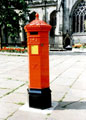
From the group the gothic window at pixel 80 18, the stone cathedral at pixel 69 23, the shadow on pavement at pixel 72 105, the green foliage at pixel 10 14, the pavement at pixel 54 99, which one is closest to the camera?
the pavement at pixel 54 99

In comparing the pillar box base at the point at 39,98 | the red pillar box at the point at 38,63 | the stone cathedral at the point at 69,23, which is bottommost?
the pillar box base at the point at 39,98

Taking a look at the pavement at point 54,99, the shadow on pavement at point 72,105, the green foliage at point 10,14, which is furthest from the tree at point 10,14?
the shadow on pavement at point 72,105

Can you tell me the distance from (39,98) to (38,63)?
0.70 metres

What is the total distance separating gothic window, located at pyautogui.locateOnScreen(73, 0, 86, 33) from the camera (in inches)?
1262

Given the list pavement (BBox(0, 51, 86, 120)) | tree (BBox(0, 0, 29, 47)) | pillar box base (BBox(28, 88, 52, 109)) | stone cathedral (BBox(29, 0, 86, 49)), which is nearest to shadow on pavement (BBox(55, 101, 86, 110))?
pavement (BBox(0, 51, 86, 120))

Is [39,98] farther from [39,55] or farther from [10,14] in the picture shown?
[10,14]

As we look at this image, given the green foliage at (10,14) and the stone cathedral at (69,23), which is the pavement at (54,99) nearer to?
the green foliage at (10,14)

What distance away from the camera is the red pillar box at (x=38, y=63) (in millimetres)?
4246

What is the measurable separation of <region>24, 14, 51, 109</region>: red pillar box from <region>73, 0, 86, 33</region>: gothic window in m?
28.3

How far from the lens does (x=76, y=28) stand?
3266cm

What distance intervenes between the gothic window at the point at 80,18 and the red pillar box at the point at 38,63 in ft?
93.0

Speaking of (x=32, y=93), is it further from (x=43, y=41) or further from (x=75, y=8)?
(x=75, y=8)

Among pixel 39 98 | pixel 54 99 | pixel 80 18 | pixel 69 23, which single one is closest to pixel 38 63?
pixel 39 98

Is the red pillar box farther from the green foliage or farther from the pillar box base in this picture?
the green foliage
